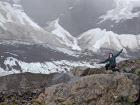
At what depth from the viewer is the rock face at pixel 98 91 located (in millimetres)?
23094

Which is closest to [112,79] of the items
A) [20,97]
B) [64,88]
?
[64,88]

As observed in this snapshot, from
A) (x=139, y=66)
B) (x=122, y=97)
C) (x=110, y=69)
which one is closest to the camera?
(x=122, y=97)

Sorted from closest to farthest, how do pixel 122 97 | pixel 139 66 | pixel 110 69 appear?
pixel 122 97
pixel 110 69
pixel 139 66

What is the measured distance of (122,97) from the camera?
2295 centimetres

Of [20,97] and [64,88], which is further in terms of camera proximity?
[20,97]

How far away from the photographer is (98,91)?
76.8 ft

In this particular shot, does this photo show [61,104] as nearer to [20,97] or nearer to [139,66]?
[20,97]

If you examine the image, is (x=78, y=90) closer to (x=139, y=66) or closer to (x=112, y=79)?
(x=112, y=79)

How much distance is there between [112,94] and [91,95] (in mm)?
967

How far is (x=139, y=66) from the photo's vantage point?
30953mm

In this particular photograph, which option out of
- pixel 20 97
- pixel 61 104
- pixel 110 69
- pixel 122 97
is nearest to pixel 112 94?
pixel 122 97

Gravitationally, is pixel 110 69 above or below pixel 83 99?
above

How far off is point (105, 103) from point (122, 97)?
0.81 m

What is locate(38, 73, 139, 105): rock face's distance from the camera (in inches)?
909
